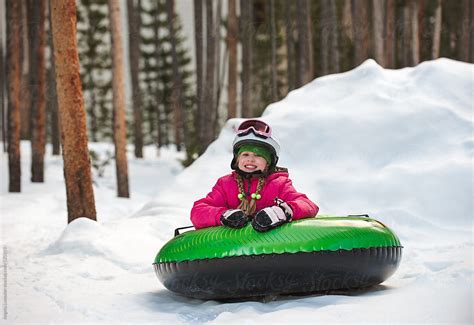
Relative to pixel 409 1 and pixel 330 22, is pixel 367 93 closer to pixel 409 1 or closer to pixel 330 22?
pixel 330 22

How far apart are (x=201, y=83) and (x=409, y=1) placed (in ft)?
22.0

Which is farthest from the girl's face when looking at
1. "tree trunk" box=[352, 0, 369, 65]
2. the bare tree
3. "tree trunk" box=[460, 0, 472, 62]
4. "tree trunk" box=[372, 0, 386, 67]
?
"tree trunk" box=[460, 0, 472, 62]

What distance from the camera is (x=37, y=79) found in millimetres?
13578

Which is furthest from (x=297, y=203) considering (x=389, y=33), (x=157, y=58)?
(x=157, y=58)

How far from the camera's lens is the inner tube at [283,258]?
14.2 feet

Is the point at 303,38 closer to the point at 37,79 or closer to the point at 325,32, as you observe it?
the point at 325,32

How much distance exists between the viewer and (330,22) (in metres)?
17.4

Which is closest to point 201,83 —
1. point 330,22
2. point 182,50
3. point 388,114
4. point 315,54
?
point 330,22

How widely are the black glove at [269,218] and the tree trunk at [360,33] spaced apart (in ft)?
43.6

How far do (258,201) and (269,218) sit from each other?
0.49m

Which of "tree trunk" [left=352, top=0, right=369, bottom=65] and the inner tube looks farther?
"tree trunk" [left=352, top=0, right=369, bottom=65]

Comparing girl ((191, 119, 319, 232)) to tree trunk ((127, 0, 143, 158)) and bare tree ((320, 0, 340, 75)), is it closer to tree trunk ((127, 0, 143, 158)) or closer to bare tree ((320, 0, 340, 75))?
bare tree ((320, 0, 340, 75))

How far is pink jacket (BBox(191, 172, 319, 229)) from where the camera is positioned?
4707 millimetres

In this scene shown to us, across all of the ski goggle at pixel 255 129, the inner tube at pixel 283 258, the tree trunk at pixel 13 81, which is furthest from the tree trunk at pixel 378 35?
the inner tube at pixel 283 258
